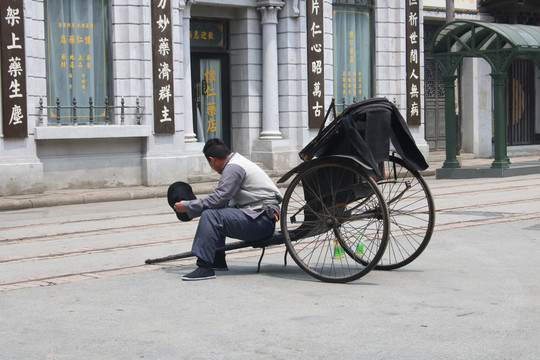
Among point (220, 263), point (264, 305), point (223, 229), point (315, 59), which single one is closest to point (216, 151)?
point (223, 229)

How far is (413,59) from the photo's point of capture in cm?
2534

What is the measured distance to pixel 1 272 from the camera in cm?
879

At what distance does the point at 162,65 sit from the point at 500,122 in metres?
7.31

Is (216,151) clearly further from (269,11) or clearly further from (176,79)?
(269,11)

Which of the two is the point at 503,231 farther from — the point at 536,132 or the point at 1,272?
the point at 536,132

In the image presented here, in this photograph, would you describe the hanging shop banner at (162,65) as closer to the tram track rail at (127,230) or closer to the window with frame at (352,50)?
the window with frame at (352,50)

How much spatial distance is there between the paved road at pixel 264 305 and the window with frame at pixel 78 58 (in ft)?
27.2

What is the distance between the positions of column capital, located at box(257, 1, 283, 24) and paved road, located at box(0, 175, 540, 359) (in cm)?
1211

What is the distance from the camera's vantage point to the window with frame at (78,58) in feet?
62.1

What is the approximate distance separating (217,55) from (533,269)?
1528cm

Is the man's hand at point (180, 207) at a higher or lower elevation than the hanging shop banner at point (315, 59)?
lower

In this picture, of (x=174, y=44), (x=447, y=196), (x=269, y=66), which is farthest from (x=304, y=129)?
(x=447, y=196)

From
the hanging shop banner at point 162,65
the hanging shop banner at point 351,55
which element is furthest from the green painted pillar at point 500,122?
the hanging shop banner at point 162,65

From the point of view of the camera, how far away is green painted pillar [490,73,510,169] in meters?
20.9
